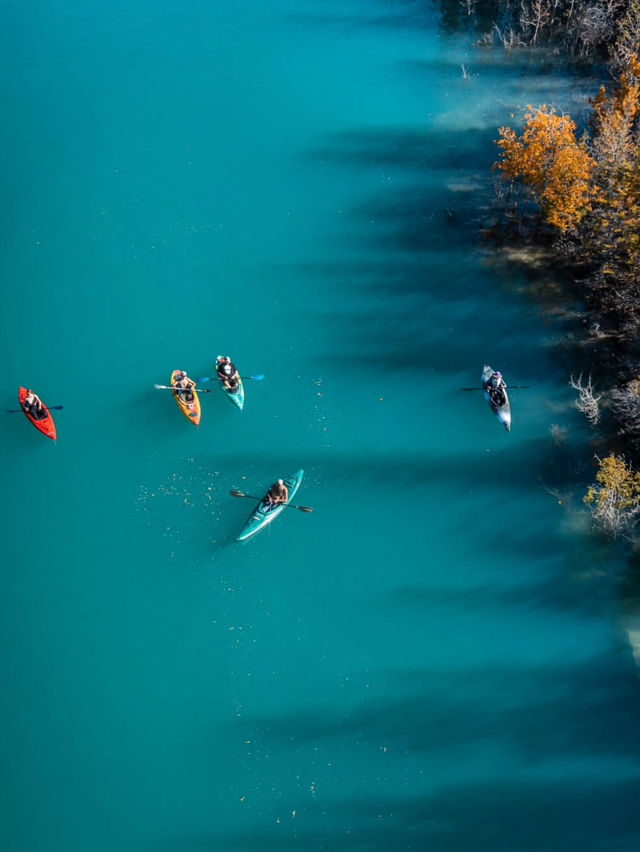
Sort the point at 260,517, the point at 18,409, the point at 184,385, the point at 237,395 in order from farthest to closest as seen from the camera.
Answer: the point at 18,409
the point at 237,395
the point at 184,385
the point at 260,517

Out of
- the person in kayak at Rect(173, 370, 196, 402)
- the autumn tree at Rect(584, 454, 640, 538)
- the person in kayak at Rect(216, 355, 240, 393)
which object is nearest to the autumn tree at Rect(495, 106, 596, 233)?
the autumn tree at Rect(584, 454, 640, 538)

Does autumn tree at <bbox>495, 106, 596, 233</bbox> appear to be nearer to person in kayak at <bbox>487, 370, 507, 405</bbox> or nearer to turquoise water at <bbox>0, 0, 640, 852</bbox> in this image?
turquoise water at <bbox>0, 0, 640, 852</bbox>

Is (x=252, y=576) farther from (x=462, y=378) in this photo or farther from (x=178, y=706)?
(x=462, y=378)

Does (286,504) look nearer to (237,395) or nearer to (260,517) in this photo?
(260,517)

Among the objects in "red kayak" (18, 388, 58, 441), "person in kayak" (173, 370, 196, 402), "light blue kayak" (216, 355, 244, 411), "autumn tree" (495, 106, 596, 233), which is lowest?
"red kayak" (18, 388, 58, 441)

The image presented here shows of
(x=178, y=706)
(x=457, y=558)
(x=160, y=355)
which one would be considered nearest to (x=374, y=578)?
(x=457, y=558)

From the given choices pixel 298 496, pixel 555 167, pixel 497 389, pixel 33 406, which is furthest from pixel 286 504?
pixel 555 167
